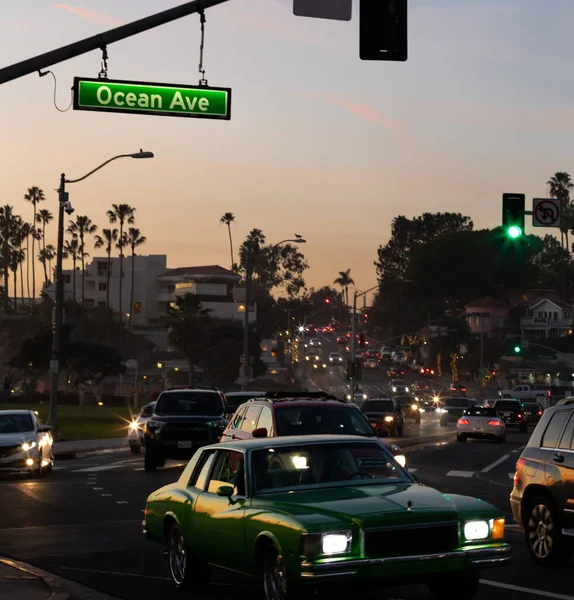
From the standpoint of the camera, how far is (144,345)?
13562 centimetres

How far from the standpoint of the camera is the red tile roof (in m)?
158

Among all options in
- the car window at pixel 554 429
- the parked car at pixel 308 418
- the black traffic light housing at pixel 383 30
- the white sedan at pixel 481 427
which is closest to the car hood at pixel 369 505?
the car window at pixel 554 429

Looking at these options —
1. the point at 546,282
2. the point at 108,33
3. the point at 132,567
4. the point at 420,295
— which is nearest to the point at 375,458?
the point at 132,567

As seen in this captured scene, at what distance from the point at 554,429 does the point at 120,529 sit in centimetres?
672

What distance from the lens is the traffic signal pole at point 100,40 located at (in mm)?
13945

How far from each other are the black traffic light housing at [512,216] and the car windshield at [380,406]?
22.1 metres

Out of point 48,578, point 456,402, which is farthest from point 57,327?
point 456,402

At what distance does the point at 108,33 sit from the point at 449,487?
12296mm

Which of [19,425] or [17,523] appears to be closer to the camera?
[17,523]

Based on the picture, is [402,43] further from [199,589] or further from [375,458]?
[199,589]

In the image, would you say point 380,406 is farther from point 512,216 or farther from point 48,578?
point 48,578

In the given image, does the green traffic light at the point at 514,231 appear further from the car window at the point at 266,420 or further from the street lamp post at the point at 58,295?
the street lamp post at the point at 58,295

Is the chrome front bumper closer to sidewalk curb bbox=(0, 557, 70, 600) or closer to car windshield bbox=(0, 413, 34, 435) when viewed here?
sidewalk curb bbox=(0, 557, 70, 600)

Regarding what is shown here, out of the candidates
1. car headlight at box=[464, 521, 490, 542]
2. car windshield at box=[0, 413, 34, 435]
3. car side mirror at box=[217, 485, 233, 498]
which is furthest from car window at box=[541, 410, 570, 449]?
car windshield at box=[0, 413, 34, 435]
